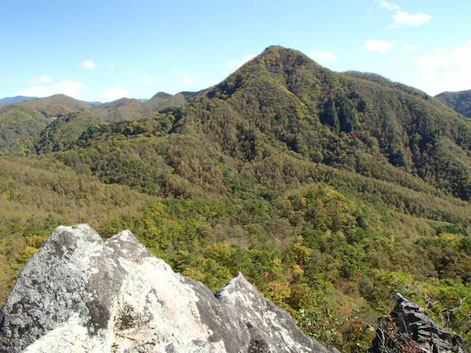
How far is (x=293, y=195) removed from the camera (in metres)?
73.4

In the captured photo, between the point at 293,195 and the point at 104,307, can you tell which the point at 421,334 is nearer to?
the point at 104,307

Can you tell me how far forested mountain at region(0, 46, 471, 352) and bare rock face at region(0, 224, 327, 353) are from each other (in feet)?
11.4

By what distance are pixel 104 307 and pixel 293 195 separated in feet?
231

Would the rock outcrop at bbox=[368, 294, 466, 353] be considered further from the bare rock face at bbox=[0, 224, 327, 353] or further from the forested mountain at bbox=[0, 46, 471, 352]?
the bare rock face at bbox=[0, 224, 327, 353]

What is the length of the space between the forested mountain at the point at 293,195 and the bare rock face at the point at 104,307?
3.47m

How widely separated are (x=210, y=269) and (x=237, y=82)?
18342cm

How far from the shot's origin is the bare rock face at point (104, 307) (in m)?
5.05

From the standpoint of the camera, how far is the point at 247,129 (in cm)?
15462

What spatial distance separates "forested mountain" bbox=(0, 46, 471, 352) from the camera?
26875 millimetres

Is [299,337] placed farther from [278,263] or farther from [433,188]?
[433,188]

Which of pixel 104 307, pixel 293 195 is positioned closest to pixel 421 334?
pixel 104 307

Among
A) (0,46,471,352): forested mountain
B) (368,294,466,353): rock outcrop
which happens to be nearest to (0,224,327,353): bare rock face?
(0,46,471,352): forested mountain

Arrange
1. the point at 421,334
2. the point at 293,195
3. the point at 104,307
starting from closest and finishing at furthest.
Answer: the point at 104,307 → the point at 421,334 → the point at 293,195

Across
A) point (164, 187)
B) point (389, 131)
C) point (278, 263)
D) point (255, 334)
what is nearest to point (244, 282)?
point (255, 334)
